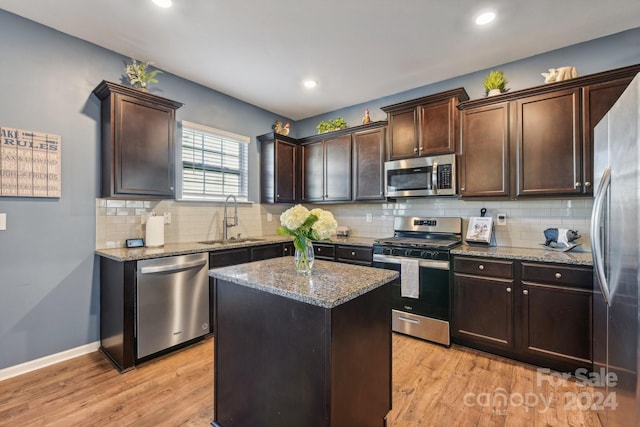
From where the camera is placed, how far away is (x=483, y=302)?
2.61 metres

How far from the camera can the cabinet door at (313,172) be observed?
13.7ft

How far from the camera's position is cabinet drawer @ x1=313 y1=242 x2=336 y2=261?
3691mm

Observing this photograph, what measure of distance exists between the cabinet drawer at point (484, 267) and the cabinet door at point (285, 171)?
2.41 metres

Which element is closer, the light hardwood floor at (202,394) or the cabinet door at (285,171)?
the light hardwood floor at (202,394)

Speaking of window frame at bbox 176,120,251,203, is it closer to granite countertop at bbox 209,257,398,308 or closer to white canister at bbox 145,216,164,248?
white canister at bbox 145,216,164,248

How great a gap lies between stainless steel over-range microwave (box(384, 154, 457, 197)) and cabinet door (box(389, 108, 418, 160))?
91mm

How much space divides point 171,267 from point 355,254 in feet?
A: 6.46

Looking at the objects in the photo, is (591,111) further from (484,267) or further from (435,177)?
(484,267)

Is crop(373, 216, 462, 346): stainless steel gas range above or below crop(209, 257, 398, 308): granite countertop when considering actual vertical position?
below

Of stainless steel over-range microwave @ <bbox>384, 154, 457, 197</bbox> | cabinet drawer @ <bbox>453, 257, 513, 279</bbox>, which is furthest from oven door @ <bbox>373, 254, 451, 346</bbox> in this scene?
stainless steel over-range microwave @ <bbox>384, 154, 457, 197</bbox>

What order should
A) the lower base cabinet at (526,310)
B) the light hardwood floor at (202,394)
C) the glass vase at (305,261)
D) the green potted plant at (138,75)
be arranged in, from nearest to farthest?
the glass vase at (305,261) < the light hardwood floor at (202,394) < the lower base cabinet at (526,310) < the green potted plant at (138,75)

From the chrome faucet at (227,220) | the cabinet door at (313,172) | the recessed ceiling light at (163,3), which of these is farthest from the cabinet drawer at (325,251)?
the recessed ceiling light at (163,3)

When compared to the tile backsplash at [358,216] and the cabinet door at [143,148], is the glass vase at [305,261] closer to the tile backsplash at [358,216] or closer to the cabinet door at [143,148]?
the cabinet door at [143,148]

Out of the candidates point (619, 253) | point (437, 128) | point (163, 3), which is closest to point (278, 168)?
point (437, 128)
